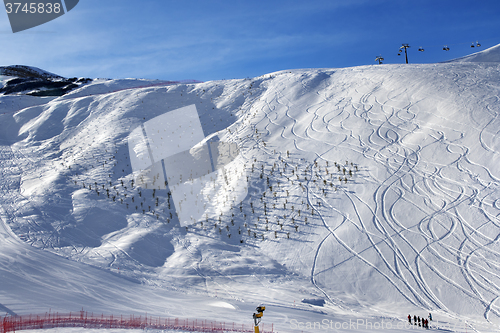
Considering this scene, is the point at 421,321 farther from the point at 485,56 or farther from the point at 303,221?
the point at 485,56

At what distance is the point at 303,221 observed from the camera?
53.4ft

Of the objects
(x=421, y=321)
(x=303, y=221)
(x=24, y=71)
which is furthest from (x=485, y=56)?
(x=24, y=71)

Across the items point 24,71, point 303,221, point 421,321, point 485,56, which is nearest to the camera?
point 421,321

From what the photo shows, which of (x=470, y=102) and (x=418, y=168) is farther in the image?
(x=470, y=102)

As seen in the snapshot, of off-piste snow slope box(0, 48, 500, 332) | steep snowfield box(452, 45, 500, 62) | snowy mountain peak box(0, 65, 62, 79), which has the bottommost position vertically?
off-piste snow slope box(0, 48, 500, 332)

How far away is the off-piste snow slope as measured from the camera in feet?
39.2

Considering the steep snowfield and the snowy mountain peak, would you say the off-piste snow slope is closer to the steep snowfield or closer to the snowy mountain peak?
the steep snowfield

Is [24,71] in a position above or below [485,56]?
above

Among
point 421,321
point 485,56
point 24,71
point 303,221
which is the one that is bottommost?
point 421,321

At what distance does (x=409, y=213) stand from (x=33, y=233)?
57.6 ft

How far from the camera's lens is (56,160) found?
81.6 feet

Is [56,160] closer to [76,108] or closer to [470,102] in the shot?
[76,108]

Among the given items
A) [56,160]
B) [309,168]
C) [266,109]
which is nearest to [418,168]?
[309,168]

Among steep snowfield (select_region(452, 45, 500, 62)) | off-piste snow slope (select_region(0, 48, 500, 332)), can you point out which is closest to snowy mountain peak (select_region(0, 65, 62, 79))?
off-piste snow slope (select_region(0, 48, 500, 332))
